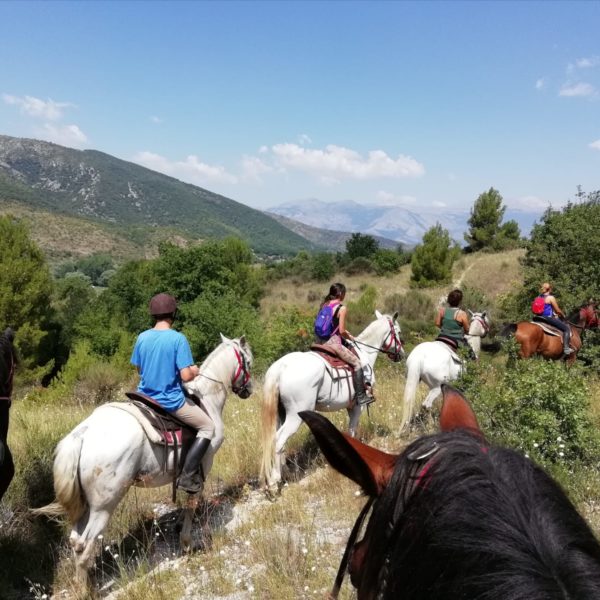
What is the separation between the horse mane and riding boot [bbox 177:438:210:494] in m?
3.48

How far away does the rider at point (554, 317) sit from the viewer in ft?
32.1

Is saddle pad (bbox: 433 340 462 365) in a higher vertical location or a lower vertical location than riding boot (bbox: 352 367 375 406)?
higher

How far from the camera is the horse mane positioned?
2.53ft

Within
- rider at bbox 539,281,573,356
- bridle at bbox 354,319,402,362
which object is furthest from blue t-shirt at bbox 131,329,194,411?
rider at bbox 539,281,573,356

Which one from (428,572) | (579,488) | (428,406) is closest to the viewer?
(428,572)

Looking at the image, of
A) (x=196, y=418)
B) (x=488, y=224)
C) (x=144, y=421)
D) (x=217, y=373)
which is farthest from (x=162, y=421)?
(x=488, y=224)

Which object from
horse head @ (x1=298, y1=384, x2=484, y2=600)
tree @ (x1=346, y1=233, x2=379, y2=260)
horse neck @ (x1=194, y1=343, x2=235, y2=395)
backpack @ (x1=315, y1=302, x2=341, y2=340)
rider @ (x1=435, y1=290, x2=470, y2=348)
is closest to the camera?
horse head @ (x1=298, y1=384, x2=484, y2=600)

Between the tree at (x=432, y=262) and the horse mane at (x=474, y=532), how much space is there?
103 feet

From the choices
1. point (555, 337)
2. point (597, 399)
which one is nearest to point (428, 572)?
point (597, 399)

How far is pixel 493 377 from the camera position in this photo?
9234 mm

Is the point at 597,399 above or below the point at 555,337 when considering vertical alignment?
below

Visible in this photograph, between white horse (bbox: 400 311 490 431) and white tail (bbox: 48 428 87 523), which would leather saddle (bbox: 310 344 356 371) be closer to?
white horse (bbox: 400 311 490 431)

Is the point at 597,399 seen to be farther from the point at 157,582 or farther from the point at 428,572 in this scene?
the point at 428,572

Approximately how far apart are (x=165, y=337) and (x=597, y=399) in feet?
23.6
